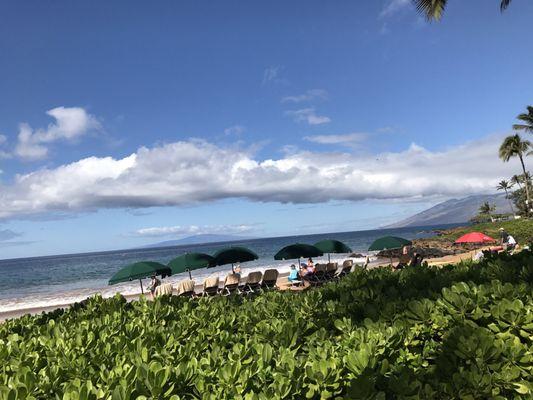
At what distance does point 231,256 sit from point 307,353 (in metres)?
14.1

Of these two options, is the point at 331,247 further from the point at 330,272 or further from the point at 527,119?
the point at 527,119

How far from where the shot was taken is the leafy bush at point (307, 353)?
2.48 metres

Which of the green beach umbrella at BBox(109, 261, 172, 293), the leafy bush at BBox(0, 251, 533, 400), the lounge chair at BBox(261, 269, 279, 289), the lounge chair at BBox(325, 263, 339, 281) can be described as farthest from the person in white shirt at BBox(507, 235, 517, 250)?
the leafy bush at BBox(0, 251, 533, 400)

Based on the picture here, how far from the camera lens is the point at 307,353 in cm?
344

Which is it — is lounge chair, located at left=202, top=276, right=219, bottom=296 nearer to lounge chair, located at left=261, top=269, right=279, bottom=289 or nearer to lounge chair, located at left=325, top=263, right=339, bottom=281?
lounge chair, located at left=261, top=269, right=279, bottom=289

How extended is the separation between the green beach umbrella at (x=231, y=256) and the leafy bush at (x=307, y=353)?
11892 mm

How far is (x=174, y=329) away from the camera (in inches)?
165

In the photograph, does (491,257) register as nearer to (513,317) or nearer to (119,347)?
(513,317)

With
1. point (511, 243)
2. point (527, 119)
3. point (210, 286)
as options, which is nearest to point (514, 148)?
point (527, 119)

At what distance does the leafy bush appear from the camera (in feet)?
8.13

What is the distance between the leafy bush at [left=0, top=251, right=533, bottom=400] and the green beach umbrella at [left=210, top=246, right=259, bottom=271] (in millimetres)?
11892

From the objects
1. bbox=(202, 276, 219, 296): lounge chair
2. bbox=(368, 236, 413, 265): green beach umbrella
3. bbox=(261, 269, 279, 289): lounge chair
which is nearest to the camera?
bbox=(202, 276, 219, 296): lounge chair

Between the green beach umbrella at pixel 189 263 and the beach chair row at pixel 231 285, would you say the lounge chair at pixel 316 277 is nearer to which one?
the beach chair row at pixel 231 285

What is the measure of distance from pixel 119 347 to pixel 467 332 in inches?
113
